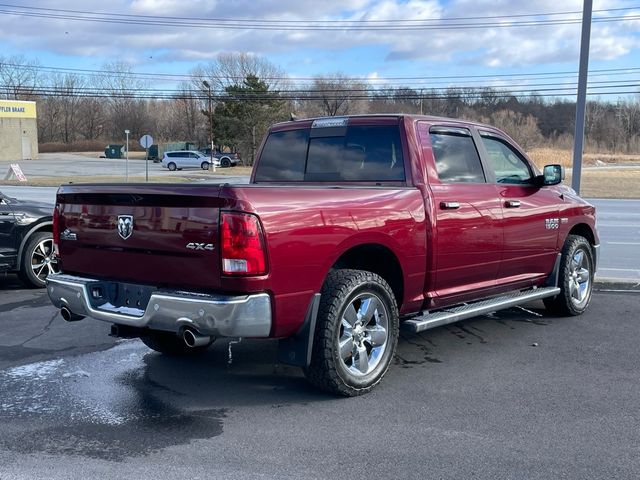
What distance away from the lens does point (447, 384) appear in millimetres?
5133

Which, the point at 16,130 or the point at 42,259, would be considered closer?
the point at 42,259

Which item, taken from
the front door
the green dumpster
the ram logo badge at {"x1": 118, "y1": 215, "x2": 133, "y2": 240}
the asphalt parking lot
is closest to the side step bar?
the asphalt parking lot

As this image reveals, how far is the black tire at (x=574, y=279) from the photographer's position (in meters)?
7.12

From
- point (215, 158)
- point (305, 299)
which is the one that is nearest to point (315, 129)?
point (305, 299)

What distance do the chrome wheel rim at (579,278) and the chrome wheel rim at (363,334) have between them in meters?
3.09

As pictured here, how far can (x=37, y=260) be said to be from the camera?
8859mm

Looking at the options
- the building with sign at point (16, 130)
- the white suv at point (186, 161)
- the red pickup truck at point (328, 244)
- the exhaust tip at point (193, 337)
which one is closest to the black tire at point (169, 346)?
the red pickup truck at point (328, 244)

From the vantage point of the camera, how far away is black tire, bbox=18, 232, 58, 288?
8.66m

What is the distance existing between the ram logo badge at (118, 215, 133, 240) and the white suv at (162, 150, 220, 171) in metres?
59.3

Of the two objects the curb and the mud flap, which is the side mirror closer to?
the curb

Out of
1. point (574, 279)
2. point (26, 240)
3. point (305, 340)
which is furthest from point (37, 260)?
point (574, 279)

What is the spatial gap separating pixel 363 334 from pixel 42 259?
5.61 metres

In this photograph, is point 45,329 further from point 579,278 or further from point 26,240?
point 579,278

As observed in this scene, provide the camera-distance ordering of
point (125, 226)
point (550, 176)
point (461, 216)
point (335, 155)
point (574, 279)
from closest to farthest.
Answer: point (125, 226) → point (461, 216) → point (335, 155) → point (550, 176) → point (574, 279)
